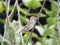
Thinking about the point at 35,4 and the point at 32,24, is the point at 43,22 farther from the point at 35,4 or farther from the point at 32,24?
the point at 32,24

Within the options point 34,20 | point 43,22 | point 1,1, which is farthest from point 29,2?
point 34,20

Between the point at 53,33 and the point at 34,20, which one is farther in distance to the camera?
the point at 53,33

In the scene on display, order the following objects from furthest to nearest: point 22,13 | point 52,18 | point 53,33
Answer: point 22,13 → point 52,18 → point 53,33

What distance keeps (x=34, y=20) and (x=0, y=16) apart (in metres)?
0.63

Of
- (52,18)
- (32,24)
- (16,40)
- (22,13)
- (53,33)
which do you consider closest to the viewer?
(32,24)

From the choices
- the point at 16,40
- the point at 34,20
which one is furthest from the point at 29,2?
the point at 34,20

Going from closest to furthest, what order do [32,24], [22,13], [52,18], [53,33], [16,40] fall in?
1. [32,24]
2. [16,40]
3. [53,33]
4. [52,18]
5. [22,13]

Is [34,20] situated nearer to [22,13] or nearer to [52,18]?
[52,18]

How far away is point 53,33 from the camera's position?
27.5 inches

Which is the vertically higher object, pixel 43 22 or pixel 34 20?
pixel 34 20

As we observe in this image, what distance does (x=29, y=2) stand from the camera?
3.03ft

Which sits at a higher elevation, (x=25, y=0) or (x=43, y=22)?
(x=25, y=0)

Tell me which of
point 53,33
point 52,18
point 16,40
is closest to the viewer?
point 16,40

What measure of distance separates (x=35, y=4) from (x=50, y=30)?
26cm
